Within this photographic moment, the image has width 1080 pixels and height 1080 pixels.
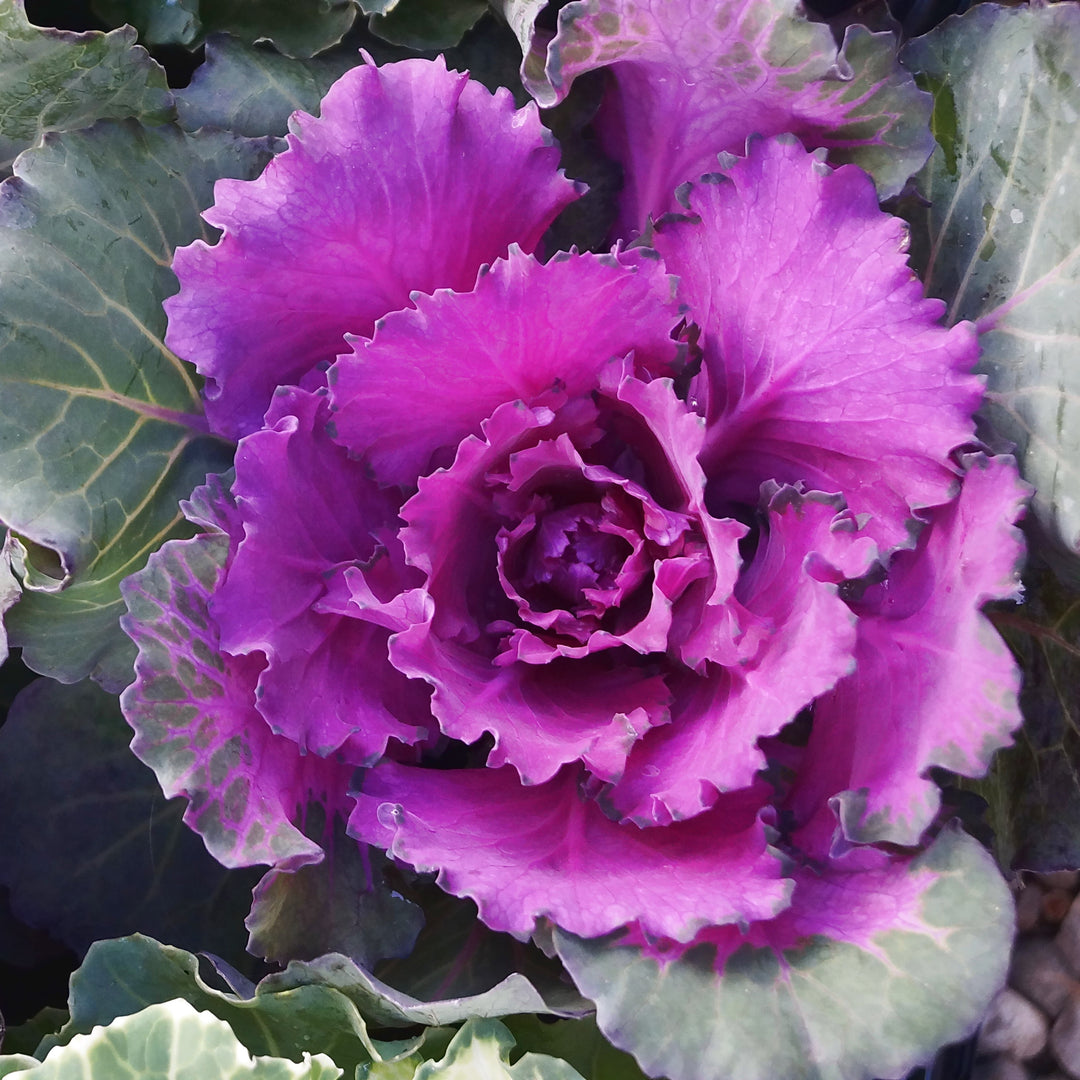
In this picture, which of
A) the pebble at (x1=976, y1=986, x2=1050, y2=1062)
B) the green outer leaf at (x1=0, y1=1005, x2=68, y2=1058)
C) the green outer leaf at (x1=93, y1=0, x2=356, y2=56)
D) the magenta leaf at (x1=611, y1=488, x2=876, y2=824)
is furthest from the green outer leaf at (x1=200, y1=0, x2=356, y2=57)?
the pebble at (x1=976, y1=986, x2=1050, y2=1062)

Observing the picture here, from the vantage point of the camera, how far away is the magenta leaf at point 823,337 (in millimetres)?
613

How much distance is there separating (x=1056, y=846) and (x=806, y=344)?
368 millimetres

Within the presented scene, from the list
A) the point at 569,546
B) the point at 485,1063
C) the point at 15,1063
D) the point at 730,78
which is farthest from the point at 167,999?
the point at 730,78

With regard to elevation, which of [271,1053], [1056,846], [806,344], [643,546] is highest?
[806,344]

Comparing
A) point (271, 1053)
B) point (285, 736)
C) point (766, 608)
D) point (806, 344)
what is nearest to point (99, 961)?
point (271, 1053)

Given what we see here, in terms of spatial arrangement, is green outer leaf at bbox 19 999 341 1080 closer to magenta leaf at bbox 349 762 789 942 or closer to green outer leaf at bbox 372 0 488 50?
magenta leaf at bbox 349 762 789 942

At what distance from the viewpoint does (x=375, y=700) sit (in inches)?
26.4

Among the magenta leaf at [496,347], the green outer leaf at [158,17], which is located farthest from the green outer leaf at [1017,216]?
the green outer leaf at [158,17]

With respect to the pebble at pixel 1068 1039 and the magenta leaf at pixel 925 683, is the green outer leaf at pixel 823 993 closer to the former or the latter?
the magenta leaf at pixel 925 683

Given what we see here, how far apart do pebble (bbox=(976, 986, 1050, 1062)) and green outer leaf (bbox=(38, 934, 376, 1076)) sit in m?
0.54

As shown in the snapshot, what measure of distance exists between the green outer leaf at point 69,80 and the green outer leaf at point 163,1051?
1.76ft

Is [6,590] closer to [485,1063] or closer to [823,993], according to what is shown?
[485,1063]

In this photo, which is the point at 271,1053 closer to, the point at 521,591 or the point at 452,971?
the point at 452,971

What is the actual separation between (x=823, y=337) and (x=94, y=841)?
0.61 m
